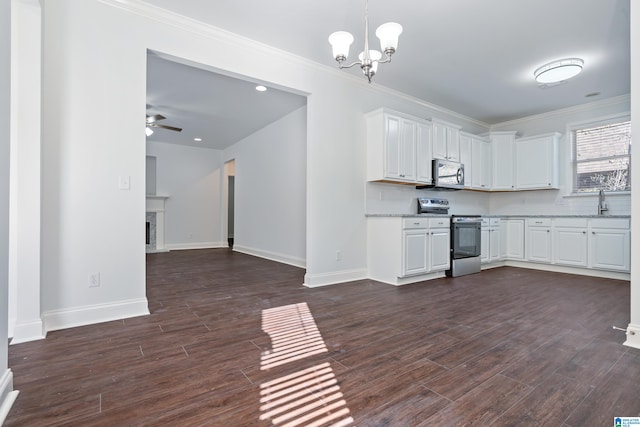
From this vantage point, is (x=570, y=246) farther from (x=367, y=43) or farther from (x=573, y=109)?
(x=367, y=43)

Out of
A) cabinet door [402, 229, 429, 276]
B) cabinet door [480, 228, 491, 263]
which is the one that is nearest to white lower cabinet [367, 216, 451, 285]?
cabinet door [402, 229, 429, 276]

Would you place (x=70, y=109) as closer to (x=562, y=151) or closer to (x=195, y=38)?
(x=195, y=38)

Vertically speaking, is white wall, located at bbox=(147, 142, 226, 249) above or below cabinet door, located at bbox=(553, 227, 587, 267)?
above

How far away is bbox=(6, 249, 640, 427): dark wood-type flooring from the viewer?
144 centimetres

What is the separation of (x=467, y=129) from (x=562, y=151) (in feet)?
5.25

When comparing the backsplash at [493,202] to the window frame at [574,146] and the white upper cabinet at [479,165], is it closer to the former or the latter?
the window frame at [574,146]

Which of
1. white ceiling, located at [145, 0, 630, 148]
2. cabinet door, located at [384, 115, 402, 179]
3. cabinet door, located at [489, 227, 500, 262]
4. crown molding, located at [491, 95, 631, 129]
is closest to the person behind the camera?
white ceiling, located at [145, 0, 630, 148]

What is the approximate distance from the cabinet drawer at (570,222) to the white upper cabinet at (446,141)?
184cm

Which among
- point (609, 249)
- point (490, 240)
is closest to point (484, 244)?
point (490, 240)

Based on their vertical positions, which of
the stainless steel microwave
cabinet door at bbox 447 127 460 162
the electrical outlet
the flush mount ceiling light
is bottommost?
the electrical outlet

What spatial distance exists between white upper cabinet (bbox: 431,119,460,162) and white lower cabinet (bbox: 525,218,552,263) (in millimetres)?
1724

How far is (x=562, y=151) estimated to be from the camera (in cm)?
547

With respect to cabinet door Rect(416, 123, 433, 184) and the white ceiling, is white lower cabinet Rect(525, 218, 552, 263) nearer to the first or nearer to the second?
the white ceiling

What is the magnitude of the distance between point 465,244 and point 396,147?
187cm
